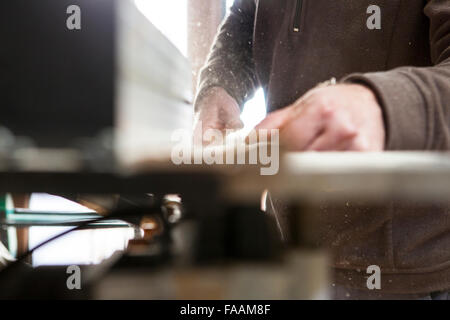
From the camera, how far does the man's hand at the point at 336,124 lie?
160 millimetres

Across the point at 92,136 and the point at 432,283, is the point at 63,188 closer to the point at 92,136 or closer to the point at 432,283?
the point at 92,136

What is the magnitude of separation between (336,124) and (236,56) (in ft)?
0.70

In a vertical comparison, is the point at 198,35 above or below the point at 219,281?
above

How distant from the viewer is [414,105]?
171 mm

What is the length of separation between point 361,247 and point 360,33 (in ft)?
0.56

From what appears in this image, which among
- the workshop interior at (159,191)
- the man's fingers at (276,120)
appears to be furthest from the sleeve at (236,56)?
the man's fingers at (276,120)

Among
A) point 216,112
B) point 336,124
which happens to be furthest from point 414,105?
point 216,112

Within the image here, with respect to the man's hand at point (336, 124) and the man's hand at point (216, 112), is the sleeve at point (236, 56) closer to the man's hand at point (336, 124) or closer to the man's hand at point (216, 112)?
the man's hand at point (216, 112)

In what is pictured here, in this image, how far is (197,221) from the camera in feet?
0.68

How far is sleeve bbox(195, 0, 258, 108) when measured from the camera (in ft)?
1.09

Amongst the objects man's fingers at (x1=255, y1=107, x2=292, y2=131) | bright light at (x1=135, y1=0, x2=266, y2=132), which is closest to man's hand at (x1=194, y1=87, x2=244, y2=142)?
bright light at (x1=135, y1=0, x2=266, y2=132)

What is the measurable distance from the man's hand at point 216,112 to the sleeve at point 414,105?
0.14 meters

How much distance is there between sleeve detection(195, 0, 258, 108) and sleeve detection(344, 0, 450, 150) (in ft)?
0.54

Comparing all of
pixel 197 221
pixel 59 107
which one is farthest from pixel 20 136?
pixel 197 221
